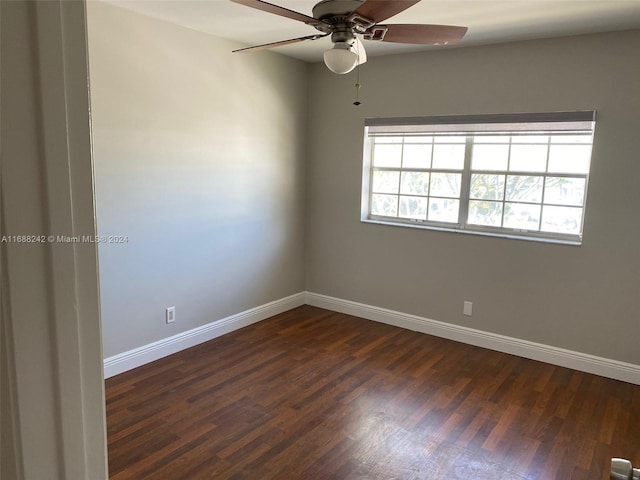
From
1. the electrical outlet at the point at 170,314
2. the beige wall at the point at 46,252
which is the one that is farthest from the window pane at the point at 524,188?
the beige wall at the point at 46,252

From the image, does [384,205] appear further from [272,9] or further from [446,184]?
[272,9]

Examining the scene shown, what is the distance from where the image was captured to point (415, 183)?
4312 mm

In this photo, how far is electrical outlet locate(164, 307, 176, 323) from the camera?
3.59m

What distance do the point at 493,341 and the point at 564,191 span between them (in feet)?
4.46

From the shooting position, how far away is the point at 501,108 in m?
3.68

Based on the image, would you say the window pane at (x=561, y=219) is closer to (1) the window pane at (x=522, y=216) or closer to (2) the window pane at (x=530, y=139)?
(1) the window pane at (x=522, y=216)

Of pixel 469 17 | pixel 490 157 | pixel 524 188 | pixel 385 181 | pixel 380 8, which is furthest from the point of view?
pixel 385 181

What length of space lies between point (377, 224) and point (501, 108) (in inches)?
58.8

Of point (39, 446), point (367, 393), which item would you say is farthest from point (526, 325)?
point (39, 446)

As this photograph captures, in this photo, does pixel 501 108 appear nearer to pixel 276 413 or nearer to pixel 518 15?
pixel 518 15

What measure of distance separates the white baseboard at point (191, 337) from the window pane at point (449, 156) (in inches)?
79.8

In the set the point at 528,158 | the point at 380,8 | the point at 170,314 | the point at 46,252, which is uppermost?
the point at 380,8

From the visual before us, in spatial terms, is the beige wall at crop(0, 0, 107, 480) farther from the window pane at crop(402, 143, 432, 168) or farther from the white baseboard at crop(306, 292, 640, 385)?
the window pane at crop(402, 143, 432, 168)

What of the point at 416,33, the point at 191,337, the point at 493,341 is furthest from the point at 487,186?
the point at 191,337
